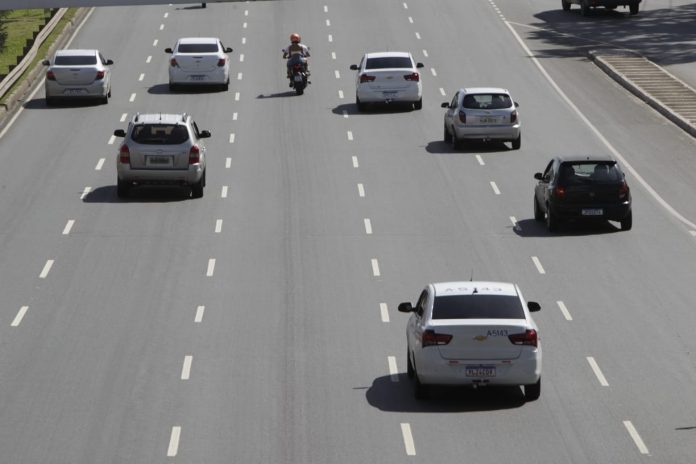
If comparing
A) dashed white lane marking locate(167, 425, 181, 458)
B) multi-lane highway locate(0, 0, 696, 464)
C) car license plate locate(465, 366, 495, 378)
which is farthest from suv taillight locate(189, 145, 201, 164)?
car license plate locate(465, 366, 495, 378)

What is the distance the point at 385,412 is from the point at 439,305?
1480 mm

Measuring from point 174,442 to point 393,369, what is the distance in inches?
185

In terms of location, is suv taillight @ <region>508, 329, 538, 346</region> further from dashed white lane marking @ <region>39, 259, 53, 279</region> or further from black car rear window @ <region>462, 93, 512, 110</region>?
black car rear window @ <region>462, 93, 512, 110</region>

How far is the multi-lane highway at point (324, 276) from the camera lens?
63.4ft

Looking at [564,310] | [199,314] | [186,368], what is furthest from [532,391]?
[199,314]

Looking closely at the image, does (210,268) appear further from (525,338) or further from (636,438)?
(636,438)

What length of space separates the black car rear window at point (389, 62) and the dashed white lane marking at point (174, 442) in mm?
31403

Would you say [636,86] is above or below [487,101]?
below

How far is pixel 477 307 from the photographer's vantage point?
20.2m

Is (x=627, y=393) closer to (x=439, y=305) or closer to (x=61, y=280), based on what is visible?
(x=439, y=305)

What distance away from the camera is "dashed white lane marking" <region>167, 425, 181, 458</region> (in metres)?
18.3

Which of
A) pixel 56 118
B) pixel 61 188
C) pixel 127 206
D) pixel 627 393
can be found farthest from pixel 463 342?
pixel 56 118

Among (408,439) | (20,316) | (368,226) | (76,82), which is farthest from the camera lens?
(76,82)

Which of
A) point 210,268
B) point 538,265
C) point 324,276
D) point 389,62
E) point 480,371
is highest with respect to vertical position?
point 480,371
